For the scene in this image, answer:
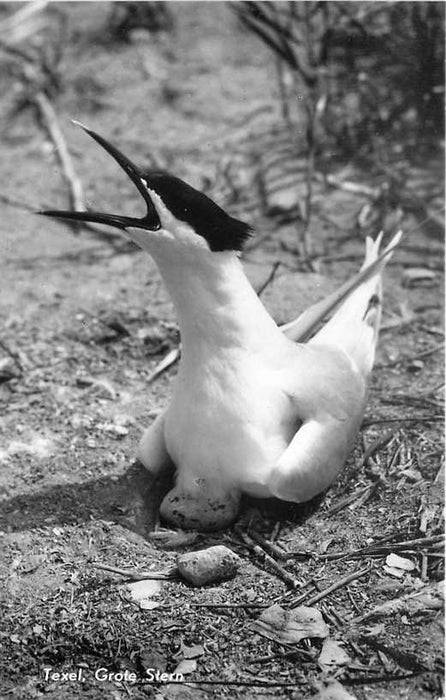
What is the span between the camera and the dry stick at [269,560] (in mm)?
3115

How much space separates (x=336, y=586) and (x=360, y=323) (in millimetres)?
1299

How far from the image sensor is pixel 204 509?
340cm

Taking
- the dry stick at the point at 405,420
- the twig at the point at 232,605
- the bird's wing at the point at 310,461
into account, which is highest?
the bird's wing at the point at 310,461

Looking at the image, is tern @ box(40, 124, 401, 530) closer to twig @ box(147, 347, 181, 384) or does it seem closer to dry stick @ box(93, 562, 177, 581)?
dry stick @ box(93, 562, 177, 581)

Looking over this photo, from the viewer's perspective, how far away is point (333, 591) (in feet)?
10.0

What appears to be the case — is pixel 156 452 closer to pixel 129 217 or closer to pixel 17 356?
pixel 129 217

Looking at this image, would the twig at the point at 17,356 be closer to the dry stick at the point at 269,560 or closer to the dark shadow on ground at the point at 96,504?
the dark shadow on ground at the point at 96,504

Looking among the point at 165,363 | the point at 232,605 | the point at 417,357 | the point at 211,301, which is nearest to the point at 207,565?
the point at 232,605

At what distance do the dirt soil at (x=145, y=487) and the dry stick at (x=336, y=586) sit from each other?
0.01 m

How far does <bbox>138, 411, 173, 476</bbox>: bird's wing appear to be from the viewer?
3.60 metres

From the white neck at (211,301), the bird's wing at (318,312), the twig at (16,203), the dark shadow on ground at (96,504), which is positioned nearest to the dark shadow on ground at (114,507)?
the dark shadow on ground at (96,504)

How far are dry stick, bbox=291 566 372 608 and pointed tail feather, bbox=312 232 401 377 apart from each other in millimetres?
957

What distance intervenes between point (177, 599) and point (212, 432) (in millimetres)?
567

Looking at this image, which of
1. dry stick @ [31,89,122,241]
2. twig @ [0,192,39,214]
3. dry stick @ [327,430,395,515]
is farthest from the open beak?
twig @ [0,192,39,214]
